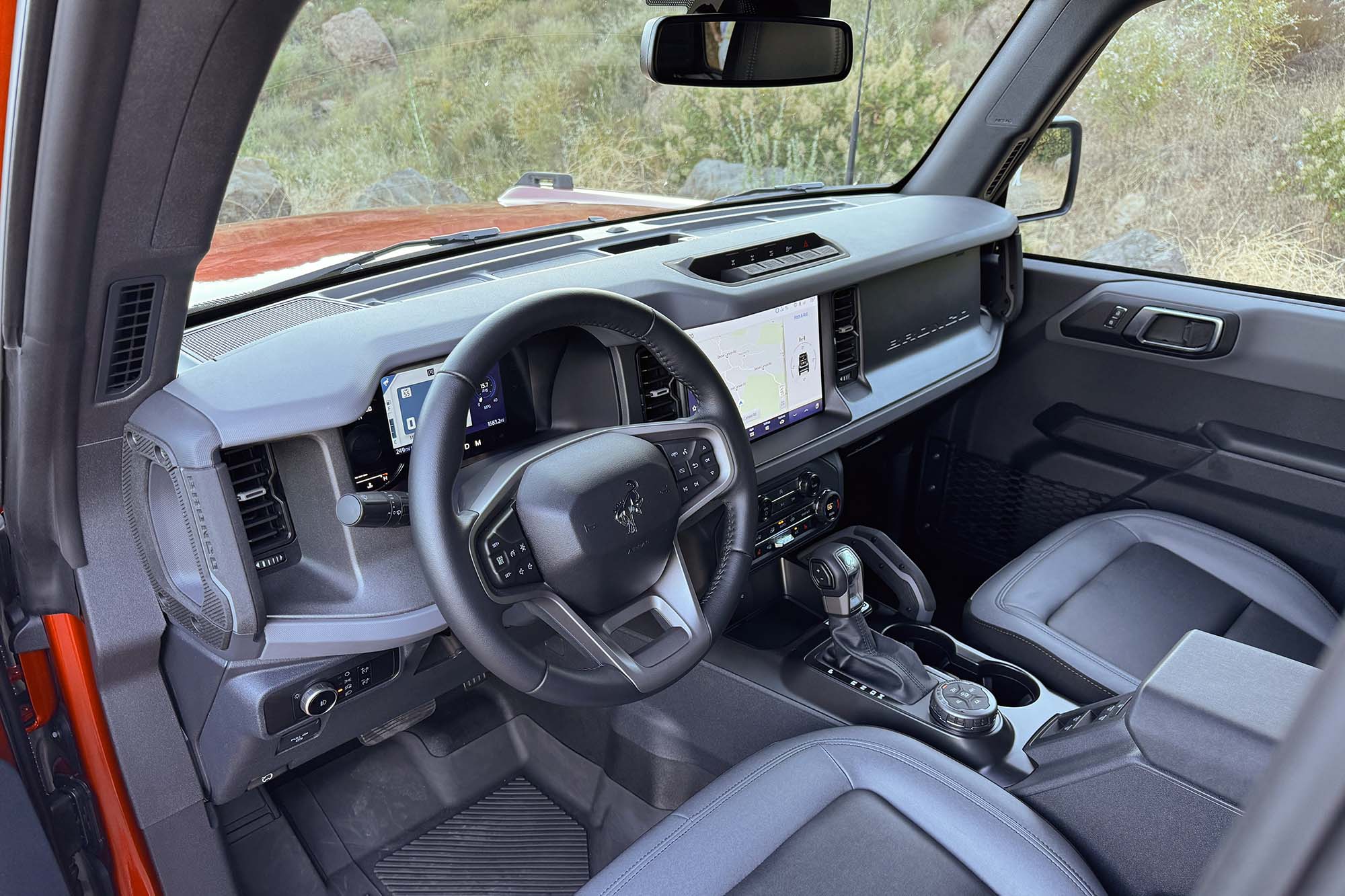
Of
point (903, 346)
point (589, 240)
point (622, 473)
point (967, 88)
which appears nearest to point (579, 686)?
point (622, 473)

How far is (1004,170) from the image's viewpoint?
2.86 metres

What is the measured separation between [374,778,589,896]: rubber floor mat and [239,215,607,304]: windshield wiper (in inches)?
51.5

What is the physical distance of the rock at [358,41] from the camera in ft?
5.67

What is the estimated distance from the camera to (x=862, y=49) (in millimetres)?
2570

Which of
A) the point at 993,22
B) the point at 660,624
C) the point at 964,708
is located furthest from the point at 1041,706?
the point at 993,22

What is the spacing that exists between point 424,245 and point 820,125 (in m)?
1.56

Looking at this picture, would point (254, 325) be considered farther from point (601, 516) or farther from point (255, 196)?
point (601, 516)

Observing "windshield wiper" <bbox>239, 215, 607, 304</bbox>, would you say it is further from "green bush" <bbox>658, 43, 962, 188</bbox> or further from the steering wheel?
"green bush" <bbox>658, 43, 962, 188</bbox>

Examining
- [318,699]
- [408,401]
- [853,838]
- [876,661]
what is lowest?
[876,661]

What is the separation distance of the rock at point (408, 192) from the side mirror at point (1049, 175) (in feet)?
5.60

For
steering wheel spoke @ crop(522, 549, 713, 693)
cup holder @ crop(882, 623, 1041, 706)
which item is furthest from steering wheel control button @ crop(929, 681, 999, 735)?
steering wheel spoke @ crop(522, 549, 713, 693)

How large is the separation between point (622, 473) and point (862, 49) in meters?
1.67

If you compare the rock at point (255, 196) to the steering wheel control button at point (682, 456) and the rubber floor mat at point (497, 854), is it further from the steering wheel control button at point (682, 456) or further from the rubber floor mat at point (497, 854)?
the rubber floor mat at point (497, 854)

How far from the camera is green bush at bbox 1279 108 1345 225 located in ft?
7.86
